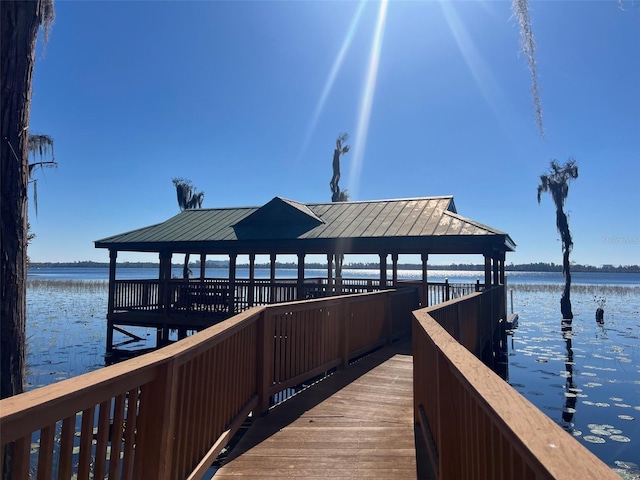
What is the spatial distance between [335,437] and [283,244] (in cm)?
1049

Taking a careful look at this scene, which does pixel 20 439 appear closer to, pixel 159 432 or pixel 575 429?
pixel 159 432

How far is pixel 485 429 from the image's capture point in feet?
5.92

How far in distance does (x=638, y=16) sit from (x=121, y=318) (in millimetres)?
16450

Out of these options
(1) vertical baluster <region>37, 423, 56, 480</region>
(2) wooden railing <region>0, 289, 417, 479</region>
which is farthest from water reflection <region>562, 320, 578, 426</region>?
(1) vertical baluster <region>37, 423, 56, 480</region>

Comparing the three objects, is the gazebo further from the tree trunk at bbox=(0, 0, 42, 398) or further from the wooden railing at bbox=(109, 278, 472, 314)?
the tree trunk at bbox=(0, 0, 42, 398)

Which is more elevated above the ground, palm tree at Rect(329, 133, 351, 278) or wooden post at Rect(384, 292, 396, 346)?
palm tree at Rect(329, 133, 351, 278)

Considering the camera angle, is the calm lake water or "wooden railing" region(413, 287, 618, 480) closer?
"wooden railing" region(413, 287, 618, 480)

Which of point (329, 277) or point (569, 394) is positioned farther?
point (329, 277)

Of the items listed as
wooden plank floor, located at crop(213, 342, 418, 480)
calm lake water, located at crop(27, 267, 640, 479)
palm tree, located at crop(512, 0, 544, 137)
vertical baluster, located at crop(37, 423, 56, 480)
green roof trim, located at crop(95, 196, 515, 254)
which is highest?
palm tree, located at crop(512, 0, 544, 137)

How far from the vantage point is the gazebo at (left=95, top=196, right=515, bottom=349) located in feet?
42.1

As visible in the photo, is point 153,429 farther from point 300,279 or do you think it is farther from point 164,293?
point 164,293

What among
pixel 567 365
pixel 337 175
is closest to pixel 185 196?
pixel 337 175

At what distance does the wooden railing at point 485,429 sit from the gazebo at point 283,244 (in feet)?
28.2

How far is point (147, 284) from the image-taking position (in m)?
15.8
